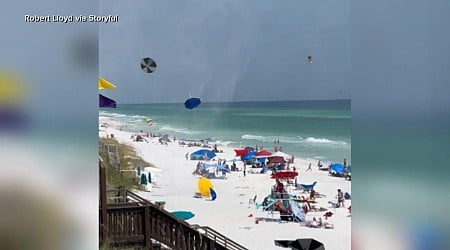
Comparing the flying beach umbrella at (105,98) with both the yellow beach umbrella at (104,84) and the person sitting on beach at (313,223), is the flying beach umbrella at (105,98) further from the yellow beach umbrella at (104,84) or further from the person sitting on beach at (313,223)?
the person sitting on beach at (313,223)

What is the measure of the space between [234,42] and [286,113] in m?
0.50

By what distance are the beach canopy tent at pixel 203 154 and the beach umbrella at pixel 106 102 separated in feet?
1.84

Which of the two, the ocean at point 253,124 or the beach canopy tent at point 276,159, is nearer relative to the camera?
the ocean at point 253,124

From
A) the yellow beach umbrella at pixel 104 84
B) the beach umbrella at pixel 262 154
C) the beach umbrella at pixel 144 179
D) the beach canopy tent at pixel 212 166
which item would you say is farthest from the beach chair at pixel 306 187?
the yellow beach umbrella at pixel 104 84

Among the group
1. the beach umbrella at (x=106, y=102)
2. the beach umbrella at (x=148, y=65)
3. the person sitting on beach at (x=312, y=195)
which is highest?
the beach umbrella at (x=148, y=65)

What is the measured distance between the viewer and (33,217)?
2.42 meters

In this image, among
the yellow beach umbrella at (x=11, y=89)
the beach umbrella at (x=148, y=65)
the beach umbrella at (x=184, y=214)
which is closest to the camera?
the yellow beach umbrella at (x=11, y=89)

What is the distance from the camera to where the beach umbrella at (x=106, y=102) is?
308 centimetres

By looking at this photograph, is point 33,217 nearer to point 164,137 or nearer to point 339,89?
point 164,137

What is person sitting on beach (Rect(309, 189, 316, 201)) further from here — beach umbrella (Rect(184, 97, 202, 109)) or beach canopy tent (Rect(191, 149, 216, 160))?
beach umbrella (Rect(184, 97, 202, 109))

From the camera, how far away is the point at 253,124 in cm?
340

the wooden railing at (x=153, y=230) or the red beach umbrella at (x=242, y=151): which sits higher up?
the red beach umbrella at (x=242, y=151)

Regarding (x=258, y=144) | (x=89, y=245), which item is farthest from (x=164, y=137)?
(x=89, y=245)

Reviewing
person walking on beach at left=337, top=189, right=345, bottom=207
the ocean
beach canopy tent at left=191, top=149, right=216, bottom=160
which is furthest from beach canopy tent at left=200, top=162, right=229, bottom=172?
person walking on beach at left=337, top=189, right=345, bottom=207
